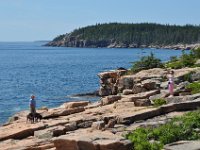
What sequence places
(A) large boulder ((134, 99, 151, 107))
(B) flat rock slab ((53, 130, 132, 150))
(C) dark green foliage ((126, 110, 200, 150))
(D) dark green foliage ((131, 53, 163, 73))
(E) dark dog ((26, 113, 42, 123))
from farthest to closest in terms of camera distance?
(D) dark green foliage ((131, 53, 163, 73)) → (E) dark dog ((26, 113, 42, 123)) → (A) large boulder ((134, 99, 151, 107)) → (C) dark green foliage ((126, 110, 200, 150)) → (B) flat rock slab ((53, 130, 132, 150))

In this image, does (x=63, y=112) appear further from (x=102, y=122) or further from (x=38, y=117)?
(x=102, y=122)

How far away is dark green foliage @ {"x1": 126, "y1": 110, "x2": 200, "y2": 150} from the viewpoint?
16.1 m

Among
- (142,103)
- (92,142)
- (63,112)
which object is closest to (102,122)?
→ (142,103)

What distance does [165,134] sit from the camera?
1727cm

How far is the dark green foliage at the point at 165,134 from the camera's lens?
16.1m

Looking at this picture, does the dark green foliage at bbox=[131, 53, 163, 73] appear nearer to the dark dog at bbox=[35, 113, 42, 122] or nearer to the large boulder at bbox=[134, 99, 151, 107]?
the dark dog at bbox=[35, 113, 42, 122]

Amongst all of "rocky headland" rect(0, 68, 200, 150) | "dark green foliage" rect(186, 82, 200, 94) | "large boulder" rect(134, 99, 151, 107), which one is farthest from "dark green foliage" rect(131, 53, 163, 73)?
"large boulder" rect(134, 99, 151, 107)

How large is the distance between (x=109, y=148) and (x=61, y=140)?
183cm

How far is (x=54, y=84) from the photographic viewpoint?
244 feet

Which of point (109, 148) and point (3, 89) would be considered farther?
point (3, 89)

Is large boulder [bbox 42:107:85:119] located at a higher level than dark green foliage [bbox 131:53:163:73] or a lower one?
lower

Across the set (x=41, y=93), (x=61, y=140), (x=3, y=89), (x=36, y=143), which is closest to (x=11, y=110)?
(x=41, y=93)

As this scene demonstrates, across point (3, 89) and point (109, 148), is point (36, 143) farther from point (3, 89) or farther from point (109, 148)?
point (3, 89)

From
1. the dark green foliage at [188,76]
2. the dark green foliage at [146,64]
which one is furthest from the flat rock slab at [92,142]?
the dark green foliage at [146,64]
